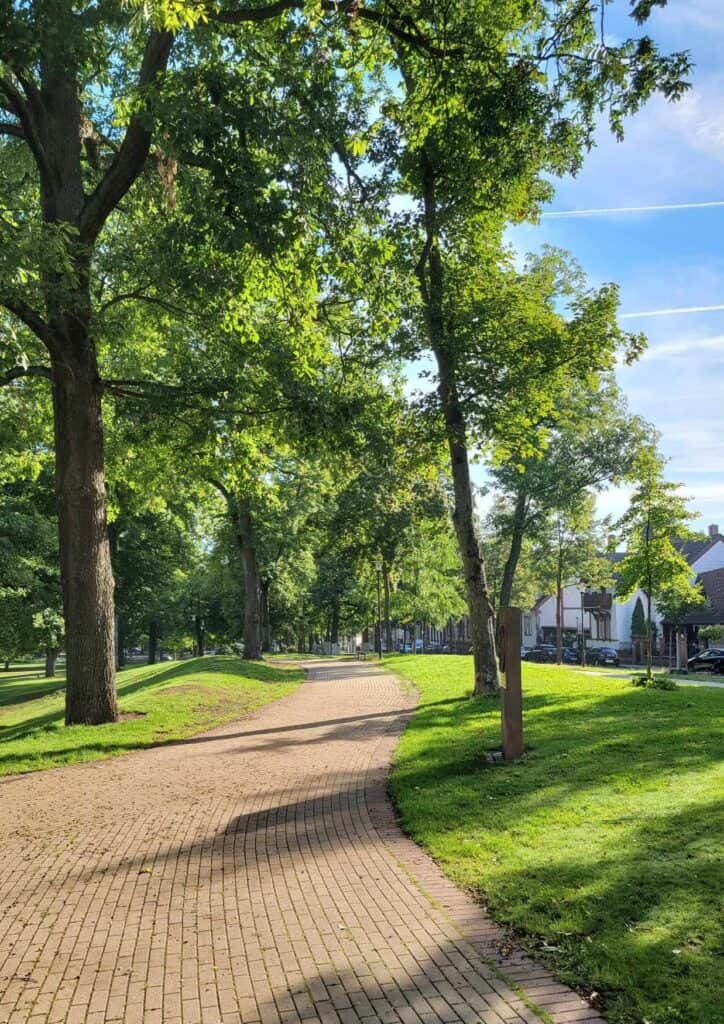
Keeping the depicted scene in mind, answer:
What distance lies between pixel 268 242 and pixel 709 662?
37.3 m

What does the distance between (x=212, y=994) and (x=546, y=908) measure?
82.9 inches

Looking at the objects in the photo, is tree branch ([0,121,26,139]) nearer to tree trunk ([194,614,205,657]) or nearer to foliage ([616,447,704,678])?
foliage ([616,447,704,678])

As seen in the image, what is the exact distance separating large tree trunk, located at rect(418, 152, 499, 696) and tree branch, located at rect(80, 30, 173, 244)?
5775 millimetres

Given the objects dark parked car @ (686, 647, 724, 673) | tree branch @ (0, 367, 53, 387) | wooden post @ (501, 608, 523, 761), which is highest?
tree branch @ (0, 367, 53, 387)

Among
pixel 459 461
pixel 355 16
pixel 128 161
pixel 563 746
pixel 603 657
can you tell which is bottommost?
pixel 603 657

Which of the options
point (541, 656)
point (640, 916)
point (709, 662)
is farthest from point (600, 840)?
point (541, 656)

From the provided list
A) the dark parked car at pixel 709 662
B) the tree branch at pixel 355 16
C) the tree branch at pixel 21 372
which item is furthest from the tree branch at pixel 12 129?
the dark parked car at pixel 709 662

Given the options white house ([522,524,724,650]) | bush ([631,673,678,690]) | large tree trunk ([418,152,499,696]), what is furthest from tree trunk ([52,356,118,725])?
white house ([522,524,724,650])

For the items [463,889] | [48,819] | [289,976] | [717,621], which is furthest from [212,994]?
[717,621]

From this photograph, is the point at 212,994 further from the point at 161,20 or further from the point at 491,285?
the point at 491,285

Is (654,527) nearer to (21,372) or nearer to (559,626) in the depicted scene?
(21,372)

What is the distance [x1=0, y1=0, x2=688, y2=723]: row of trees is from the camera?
9.41m

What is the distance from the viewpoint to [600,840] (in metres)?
5.98

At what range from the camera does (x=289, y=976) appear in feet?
13.5
